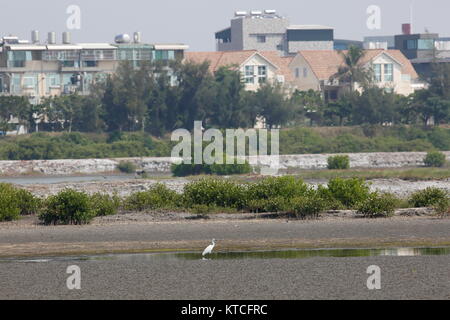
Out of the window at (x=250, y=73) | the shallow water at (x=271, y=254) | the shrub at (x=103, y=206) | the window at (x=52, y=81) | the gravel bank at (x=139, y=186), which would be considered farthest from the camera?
the window at (x=250, y=73)

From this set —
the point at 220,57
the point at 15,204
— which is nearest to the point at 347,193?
the point at 15,204

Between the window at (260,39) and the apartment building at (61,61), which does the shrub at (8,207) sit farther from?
the window at (260,39)

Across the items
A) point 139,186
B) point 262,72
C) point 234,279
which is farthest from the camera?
point 262,72

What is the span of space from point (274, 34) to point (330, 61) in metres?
42.0

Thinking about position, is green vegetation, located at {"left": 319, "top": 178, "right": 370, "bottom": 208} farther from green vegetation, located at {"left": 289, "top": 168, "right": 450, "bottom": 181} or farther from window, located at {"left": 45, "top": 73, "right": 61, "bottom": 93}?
window, located at {"left": 45, "top": 73, "right": 61, "bottom": 93}

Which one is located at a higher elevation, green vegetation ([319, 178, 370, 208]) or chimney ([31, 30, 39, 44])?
chimney ([31, 30, 39, 44])

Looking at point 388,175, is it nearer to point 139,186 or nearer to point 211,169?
point 211,169

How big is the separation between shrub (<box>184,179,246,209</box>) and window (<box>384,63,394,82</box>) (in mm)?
85093

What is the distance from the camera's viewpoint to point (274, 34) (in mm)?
170875

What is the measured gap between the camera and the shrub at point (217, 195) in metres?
45.8

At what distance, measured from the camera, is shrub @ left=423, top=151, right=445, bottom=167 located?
9431 cm

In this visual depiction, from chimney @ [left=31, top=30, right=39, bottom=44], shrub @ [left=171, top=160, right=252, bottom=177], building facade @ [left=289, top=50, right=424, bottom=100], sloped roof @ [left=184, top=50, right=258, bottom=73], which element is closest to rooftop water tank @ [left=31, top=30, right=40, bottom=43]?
chimney @ [left=31, top=30, right=39, bottom=44]

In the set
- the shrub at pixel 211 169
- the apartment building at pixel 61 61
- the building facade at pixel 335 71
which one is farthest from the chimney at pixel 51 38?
the shrub at pixel 211 169
